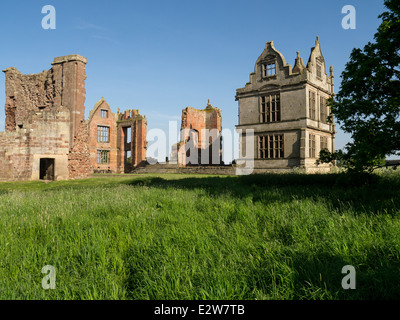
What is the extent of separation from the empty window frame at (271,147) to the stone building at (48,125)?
595 inches

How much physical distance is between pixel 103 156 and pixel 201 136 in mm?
14897

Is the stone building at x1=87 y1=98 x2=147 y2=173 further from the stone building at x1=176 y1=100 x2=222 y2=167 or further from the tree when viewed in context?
the tree

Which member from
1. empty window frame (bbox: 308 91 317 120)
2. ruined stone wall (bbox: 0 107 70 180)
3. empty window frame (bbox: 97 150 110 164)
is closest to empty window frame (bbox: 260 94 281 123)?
empty window frame (bbox: 308 91 317 120)

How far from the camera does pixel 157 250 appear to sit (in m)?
3.69

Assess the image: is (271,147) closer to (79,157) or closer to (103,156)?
(79,157)

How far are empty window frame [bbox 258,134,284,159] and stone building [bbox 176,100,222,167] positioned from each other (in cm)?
1181

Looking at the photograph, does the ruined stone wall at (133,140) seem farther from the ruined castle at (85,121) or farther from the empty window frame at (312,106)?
the empty window frame at (312,106)

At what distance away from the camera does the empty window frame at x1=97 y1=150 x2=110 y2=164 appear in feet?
121

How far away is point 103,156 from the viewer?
3716 cm

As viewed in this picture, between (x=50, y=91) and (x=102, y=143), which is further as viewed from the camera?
(x=102, y=143)

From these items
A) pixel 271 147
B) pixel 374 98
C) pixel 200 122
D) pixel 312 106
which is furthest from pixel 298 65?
pixel 374 98

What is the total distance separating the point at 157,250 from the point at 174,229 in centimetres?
71

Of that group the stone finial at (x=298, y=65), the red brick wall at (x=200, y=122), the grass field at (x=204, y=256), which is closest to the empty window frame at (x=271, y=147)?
the stone finial at (x=298, y=65)

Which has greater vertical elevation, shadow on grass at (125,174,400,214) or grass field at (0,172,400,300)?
shadow on grass at (125,174,400,214)
